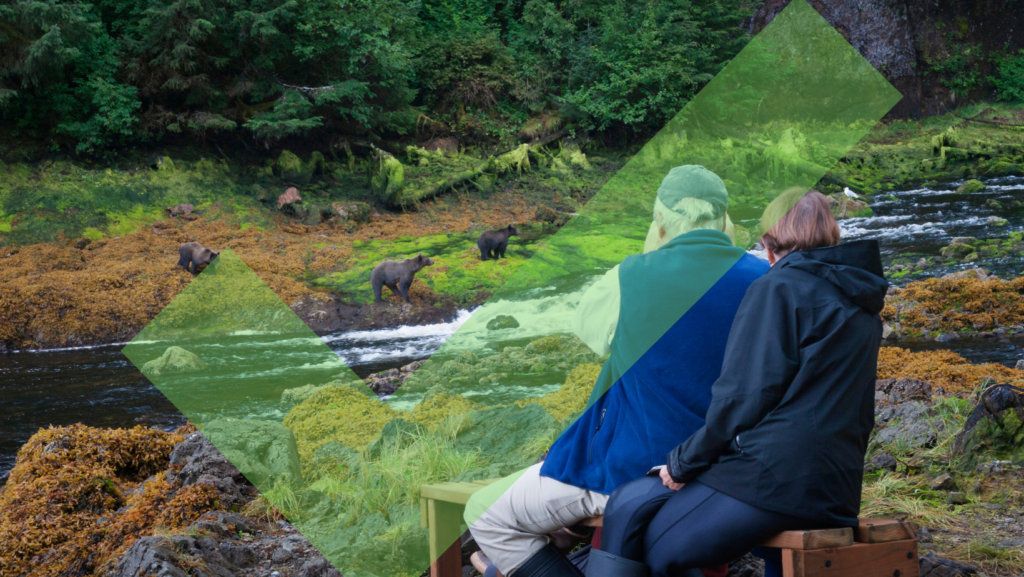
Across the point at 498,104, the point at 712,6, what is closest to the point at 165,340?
the point at 498,104

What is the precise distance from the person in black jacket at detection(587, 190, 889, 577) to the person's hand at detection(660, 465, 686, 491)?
0.01 meters

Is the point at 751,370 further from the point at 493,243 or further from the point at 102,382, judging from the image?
the point at 493,243

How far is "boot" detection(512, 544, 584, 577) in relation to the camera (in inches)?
60.9

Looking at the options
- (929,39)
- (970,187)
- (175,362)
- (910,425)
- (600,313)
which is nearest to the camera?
(600,313)

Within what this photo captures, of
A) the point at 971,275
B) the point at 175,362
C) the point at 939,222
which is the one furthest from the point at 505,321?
the point at 939,222

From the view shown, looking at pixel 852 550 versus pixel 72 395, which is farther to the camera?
pixel 72 395

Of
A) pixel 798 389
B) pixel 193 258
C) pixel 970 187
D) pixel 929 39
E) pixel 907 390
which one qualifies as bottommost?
pixel 193 258

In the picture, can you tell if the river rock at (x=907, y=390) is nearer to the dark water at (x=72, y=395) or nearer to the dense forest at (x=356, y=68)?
the dark water at (x=72, y=395)

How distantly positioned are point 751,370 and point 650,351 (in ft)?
0.74

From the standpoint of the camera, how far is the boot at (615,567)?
1.33m

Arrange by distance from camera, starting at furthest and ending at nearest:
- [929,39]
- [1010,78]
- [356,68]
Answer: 1. [929,39]
2. [1010,78]
3. [356,68]

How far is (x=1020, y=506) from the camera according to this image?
249 cm

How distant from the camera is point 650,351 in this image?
1379mm

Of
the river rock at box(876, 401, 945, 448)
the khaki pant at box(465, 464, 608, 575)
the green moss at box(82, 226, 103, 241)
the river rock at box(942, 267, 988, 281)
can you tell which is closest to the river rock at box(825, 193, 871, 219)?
the river rock at box(942, 267, 988, 281)
